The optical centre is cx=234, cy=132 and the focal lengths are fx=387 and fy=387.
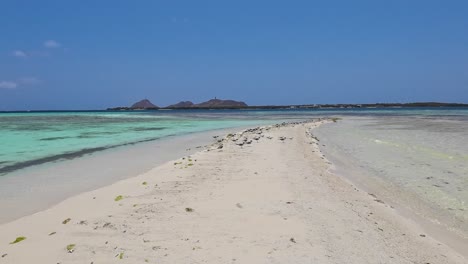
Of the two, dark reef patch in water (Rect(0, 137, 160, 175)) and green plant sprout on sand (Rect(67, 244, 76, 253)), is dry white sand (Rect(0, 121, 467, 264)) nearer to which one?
green plant sprout on sand (Rect(67, 244, 76, 253))

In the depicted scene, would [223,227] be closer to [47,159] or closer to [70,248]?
[70,248]

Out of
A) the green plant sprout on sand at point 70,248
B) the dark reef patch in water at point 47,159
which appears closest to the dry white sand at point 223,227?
the green plant sprout on sand at point 70,248

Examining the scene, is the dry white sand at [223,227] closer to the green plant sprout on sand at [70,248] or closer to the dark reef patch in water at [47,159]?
the green plant sprout on sand at [70,248]

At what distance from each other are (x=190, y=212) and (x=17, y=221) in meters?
2.32

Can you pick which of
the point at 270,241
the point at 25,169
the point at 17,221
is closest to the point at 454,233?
the point at 270,241

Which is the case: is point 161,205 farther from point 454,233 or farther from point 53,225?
point 454,233

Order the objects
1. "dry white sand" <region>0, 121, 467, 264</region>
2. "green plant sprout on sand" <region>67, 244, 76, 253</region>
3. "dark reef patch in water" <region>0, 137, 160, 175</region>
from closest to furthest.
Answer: "dry white sand" <region>0, 121, 467, 264</region> → "green plant sprout on sand" <region>67, 244, 76, 253</region> → "dark reef patch in water" <region>0, 137, 160, 175</region>

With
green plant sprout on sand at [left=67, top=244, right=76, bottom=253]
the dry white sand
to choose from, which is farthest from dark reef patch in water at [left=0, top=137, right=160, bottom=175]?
green plant sprout on sand at [left=67, top=244, right=76, bottom=253]

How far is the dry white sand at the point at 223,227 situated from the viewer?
12.9ft

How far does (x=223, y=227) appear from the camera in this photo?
476 cm

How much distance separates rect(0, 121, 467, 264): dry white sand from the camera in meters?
3.92

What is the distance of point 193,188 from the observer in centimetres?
703

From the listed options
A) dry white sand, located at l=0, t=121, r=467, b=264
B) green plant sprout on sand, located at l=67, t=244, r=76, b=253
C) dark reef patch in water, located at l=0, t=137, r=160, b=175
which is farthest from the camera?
dark reef patch in water, located at l=0, t=137, r=160, b=175

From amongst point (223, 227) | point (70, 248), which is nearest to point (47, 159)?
point (70, 248)
